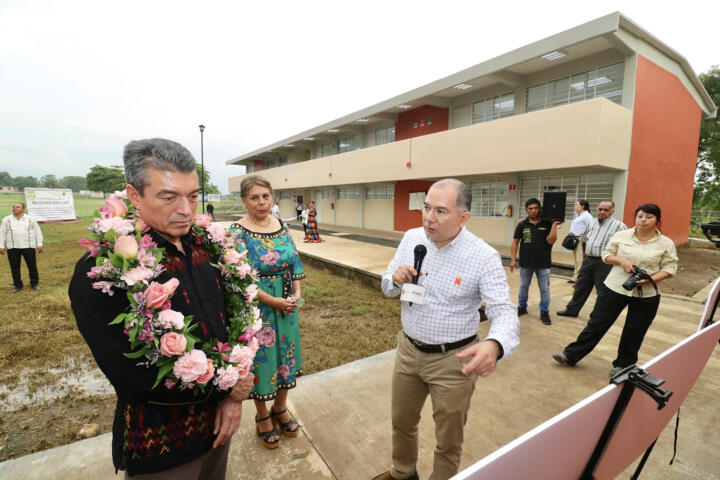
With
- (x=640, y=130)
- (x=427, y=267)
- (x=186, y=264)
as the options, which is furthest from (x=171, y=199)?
(x=640, y=130)

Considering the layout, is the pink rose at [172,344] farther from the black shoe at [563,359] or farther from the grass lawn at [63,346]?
the black shoe at [563,359]

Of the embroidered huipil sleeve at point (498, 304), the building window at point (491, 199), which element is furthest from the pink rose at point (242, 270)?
the building window at point (491, 199)

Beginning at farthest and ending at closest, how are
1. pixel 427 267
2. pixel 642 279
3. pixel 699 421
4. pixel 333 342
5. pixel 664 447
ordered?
pixel 333 342
pixel 642 279
pixel 699 421
pixel 664 447
pixel 427 267

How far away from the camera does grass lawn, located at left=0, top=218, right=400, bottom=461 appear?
2.65 metres

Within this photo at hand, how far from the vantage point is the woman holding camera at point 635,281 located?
2.95 metres

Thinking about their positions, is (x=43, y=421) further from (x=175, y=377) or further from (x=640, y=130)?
(x=640, y=130)

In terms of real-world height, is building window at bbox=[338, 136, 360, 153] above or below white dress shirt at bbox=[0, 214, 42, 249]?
above

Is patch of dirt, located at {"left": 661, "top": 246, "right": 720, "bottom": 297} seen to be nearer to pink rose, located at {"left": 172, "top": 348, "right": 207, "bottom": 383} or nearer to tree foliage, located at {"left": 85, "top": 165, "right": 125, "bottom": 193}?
pink rose, located at {"left": 172, "top": 348, "right": 207, "bottom": 383}

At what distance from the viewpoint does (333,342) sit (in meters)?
4.17

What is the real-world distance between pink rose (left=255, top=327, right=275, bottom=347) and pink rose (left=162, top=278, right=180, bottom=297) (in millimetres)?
1183

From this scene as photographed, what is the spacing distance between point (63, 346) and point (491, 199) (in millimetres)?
12193

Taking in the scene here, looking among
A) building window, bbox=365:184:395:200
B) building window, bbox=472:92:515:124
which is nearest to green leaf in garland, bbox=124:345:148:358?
building window, bbox=472:92:515:124

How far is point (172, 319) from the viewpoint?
110cm

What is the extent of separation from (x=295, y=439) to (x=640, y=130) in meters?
11.3
